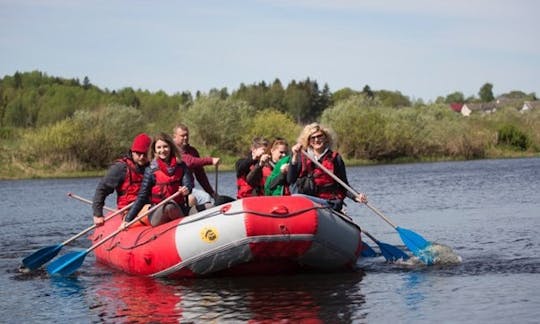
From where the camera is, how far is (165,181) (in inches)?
412

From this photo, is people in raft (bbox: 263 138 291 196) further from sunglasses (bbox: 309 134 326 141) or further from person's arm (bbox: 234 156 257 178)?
sunglasses (bbox: 309 134 326 141)

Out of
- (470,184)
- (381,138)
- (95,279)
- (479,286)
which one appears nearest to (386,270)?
(479,286)

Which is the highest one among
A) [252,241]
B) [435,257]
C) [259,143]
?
[259,143]

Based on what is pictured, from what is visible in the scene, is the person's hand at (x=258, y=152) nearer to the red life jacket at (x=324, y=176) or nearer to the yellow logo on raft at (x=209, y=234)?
the red life jacket at (x=324, y=176)

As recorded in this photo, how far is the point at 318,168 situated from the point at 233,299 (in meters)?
2.08

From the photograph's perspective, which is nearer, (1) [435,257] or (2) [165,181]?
(2) [165,181]

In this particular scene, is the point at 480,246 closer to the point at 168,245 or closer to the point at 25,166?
the point at 168,245

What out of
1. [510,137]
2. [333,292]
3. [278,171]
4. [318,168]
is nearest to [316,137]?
[318,168]

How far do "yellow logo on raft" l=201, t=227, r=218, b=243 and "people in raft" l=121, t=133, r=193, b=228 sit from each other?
0.89 metres

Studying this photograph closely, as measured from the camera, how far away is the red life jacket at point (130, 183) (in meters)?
11.3

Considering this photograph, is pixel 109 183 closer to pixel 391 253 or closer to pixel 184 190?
pixel 184 190

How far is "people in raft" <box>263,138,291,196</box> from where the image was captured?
10.5 m

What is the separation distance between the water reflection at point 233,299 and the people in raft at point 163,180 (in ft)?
2.57

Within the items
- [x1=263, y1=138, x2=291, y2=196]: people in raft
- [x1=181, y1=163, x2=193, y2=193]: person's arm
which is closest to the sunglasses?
[x1=263, y1=138, x2=291, y2=196]: people in raft
